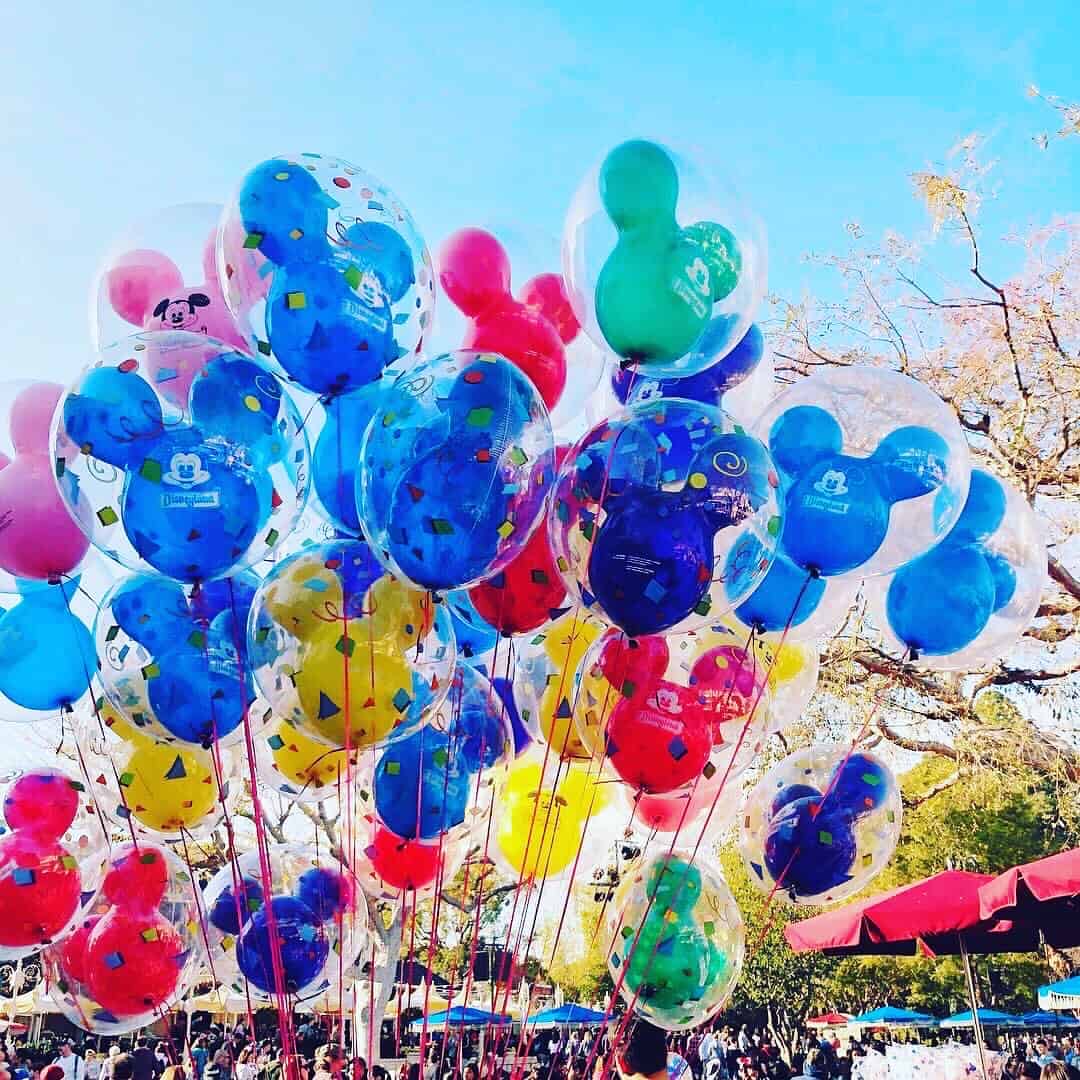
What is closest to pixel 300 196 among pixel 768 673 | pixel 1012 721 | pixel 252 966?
pixel 768 673

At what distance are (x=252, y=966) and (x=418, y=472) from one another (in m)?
2.38

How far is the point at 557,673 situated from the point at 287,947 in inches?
60.2

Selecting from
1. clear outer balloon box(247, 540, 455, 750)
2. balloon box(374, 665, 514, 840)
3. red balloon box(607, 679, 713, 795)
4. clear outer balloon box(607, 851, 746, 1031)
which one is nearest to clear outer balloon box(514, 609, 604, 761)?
balloon box(374, 665, 514, 840)

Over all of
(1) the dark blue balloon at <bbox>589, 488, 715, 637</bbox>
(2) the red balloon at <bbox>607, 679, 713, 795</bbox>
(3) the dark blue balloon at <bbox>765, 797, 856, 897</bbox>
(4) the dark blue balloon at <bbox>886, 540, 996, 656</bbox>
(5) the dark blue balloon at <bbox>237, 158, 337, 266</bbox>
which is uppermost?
(5) the dark blue balloon at <bbox>237, 158, 337, 266</bbox>

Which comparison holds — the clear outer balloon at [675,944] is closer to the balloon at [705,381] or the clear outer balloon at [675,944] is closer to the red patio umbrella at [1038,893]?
the balloon at [705,381]

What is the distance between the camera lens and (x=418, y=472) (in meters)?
2.80

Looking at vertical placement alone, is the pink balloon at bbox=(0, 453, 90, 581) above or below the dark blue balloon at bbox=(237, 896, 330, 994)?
above

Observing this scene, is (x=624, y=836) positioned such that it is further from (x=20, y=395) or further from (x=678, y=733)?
(x=20, y=395)

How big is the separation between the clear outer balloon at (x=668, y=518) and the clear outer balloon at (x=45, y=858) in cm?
272

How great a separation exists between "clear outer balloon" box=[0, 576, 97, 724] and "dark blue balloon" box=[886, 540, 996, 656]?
312 cm

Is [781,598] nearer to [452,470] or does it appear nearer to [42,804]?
[452,470]

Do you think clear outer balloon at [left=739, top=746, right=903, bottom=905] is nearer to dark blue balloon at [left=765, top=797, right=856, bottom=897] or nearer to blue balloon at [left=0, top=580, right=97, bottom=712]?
dark blue balloon at [left=765, top=797, right=856, bottom=897]

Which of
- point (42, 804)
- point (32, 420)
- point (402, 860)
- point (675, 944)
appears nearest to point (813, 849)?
point (675, 944)

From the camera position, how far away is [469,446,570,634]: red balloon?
3391 millimetres
